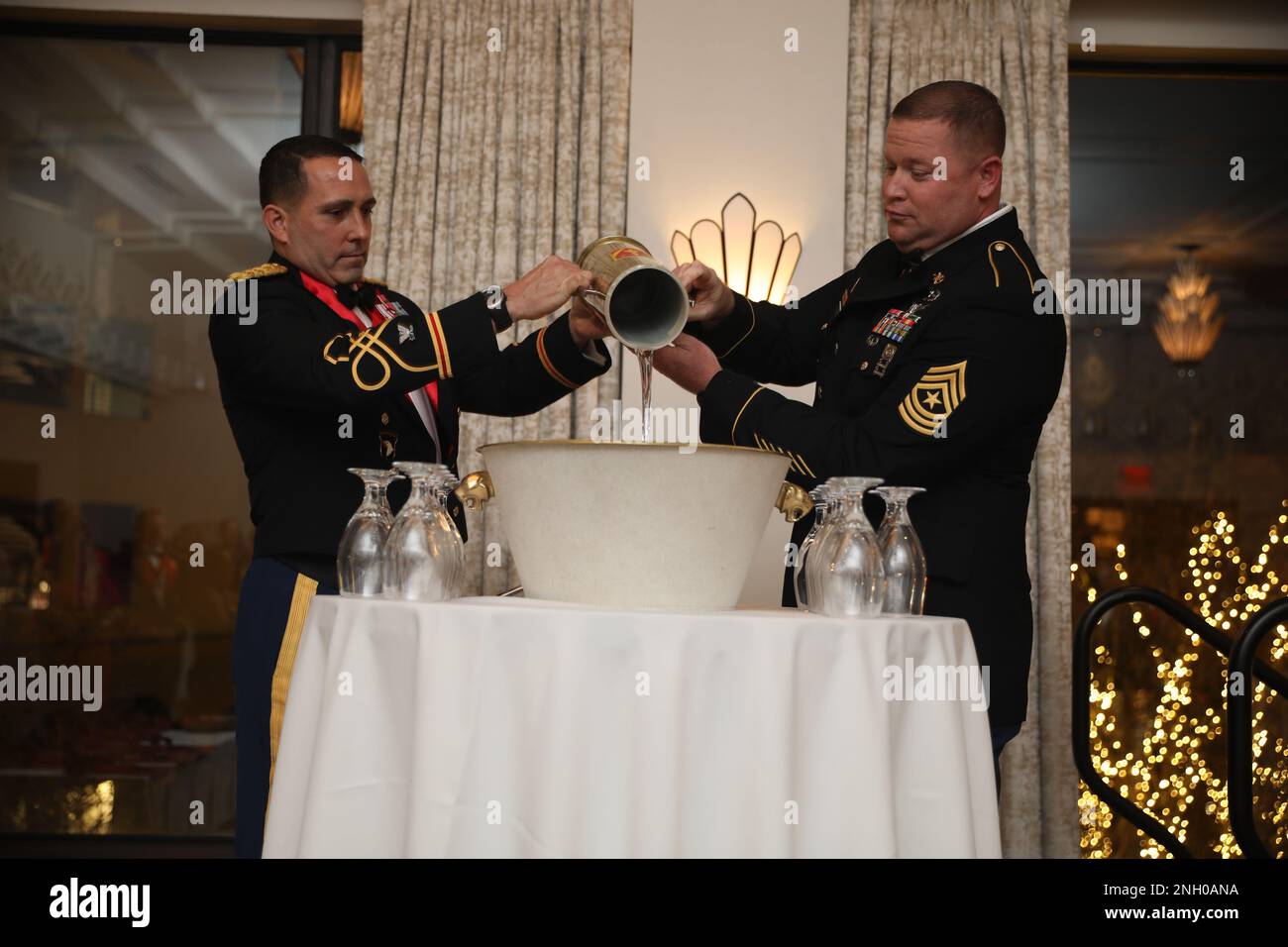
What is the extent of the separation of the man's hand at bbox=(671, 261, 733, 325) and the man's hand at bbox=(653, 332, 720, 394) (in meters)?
0.30

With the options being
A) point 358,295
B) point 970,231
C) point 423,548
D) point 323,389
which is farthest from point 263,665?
point 970,231

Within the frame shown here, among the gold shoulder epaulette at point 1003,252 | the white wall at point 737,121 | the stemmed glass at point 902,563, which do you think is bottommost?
the stemmed glass at point 902,563

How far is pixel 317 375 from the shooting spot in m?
2.04

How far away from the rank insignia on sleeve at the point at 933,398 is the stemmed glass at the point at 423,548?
780 mm

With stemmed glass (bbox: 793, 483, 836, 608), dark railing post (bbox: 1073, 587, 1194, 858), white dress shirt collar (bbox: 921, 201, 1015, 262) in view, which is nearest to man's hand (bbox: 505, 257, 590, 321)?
stemmed glass (bbox: 793, 483, 836, 608)

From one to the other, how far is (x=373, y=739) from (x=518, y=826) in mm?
222

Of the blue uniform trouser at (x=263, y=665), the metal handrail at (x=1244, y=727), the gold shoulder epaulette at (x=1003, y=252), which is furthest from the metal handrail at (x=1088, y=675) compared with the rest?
the blue uniform trouser at (x=263, y=665)

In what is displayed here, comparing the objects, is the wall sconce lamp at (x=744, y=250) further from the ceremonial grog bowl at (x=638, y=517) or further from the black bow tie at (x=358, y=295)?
the ceremonial grog bowl at (x=638, y=517)

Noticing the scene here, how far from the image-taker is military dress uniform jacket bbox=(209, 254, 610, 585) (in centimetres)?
202

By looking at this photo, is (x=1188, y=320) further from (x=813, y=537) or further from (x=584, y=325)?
(x=813, y=537)

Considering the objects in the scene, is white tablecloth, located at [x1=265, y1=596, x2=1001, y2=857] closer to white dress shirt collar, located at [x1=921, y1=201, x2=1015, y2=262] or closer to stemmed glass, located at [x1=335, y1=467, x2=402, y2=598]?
stemmed glass, located at [x1=335, y1=467, x2=402, y2=598]

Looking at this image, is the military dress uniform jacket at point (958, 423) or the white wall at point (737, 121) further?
the white wall at point (737, 121)

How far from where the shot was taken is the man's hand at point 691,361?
6.92 ft

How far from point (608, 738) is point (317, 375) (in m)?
0.91
